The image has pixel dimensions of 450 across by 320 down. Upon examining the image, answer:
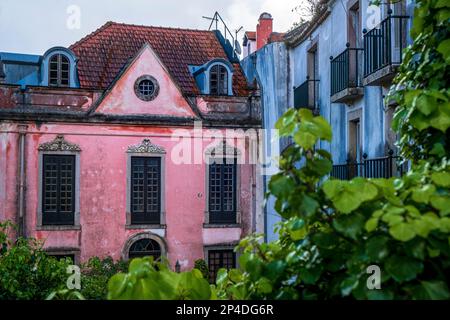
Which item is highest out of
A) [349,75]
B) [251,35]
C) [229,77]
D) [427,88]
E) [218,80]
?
[251,35]

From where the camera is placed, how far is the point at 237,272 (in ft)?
13.6

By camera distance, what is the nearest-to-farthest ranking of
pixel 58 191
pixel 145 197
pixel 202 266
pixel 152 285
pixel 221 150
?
pixel 152 285
pixel 58 191
pixel 202 266
pixel 145 197
pixel 221 150

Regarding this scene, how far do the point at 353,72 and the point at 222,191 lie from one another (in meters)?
8.88

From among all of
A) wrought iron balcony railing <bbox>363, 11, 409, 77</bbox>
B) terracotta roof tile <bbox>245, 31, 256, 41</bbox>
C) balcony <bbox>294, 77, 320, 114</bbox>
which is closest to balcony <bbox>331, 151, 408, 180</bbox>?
wrought iron balcony railing <bbox>363, 11, 409, 77</bbox>

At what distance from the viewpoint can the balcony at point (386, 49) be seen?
27.8 feet

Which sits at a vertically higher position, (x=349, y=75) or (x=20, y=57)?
(x=20, y=57)

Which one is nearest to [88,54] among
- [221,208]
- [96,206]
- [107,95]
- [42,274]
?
[107,95]

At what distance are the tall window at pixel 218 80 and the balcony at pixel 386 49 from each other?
10098mm

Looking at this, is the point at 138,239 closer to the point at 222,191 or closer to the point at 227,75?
the point at 222,191

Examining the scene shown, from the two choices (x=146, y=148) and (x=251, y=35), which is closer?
(x=146, y=148)

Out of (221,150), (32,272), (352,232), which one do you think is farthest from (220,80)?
(352,232)

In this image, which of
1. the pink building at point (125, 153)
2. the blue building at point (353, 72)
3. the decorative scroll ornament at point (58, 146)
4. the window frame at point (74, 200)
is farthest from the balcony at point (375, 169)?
the decorative scroll ornament at point (58, 146)

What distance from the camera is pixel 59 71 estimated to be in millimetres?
17812

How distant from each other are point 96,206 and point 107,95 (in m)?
3.14
